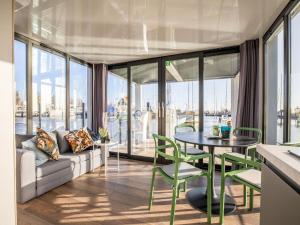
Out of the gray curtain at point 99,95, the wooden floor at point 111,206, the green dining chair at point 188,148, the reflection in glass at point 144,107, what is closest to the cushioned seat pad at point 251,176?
the wooden floor at point 111,206

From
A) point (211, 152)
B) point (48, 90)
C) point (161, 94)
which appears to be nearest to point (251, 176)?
point (211, 152)

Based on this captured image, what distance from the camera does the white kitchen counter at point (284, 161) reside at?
72cm

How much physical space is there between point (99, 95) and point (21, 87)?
1.90m

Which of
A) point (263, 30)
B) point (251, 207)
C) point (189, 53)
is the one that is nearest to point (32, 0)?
point (189, 53)

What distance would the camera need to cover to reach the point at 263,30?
3059mm

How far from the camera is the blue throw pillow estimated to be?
2.78 metres

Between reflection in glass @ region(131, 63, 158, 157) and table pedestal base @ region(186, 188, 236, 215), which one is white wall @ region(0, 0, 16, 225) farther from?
reflection in glass @ region(131, 63, 158, 157)

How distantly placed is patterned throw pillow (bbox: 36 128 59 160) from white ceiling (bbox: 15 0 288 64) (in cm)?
160

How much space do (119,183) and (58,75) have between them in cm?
256

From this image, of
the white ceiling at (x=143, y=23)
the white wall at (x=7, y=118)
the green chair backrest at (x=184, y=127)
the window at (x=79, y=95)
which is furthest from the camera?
the window at (x=79, y=95)

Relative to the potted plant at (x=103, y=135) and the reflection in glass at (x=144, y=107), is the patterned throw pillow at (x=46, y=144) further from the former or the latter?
the reflection in glass at (x=144, y=107)

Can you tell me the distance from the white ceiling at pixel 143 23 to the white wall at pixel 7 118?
0.97m

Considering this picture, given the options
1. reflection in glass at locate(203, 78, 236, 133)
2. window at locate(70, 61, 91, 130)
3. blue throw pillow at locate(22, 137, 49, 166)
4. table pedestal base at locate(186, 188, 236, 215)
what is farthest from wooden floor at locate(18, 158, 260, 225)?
window at locate(70, 61, 91, 130)

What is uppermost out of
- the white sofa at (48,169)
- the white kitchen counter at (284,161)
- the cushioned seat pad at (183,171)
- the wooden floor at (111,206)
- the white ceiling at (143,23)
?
the white ceiling at (143,23)
